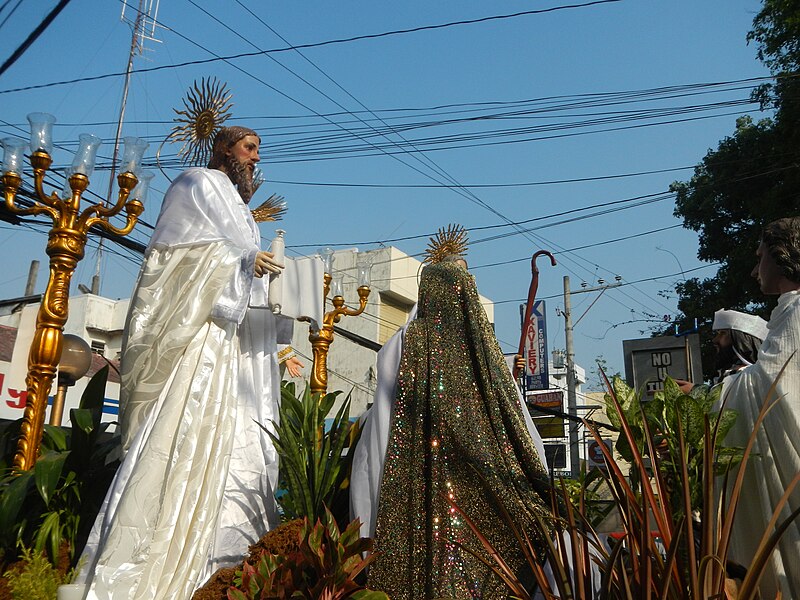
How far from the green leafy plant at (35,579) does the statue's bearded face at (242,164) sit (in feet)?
7.61

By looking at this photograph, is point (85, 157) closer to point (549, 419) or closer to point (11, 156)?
point (11, 156)

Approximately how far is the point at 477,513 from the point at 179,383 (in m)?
1.64

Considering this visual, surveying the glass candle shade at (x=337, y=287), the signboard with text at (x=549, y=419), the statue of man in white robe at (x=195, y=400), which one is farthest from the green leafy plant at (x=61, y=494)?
the signboard with text at (x=549, y=419)

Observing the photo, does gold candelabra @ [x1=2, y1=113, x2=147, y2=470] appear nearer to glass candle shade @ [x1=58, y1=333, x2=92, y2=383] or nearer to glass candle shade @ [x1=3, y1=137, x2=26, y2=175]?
glass candle shade @ [x1=3, y1=137, x2=26, y2=175]

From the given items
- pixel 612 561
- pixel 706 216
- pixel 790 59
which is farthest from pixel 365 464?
pixel 706 216

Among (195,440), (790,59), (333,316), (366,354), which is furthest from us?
(366,354)

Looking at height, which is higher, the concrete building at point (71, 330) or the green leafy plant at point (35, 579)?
the concrete building at point (71, 330)

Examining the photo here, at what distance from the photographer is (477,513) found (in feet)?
10.2

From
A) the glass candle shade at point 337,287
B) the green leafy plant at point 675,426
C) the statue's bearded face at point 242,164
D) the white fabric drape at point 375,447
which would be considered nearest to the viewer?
the green leafy plant at point 675,426

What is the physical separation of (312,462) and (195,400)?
2.17 feet

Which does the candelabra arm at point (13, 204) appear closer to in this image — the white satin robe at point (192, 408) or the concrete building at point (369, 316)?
the white satin robe at point (192, 408)

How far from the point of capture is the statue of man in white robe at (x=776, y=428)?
9.39 ft

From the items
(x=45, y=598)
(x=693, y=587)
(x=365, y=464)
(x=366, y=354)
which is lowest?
(x=45, y=598)

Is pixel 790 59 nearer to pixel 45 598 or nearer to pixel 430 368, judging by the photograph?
pixel 430 368
